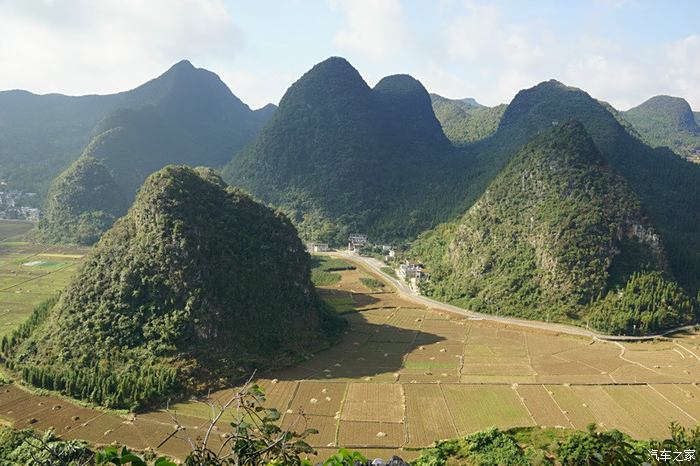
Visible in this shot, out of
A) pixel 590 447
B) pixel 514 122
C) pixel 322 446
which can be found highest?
pixel 514 122

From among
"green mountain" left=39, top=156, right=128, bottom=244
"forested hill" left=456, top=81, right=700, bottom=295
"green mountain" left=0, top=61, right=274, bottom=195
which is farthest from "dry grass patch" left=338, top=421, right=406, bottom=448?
"green mountain" left=0, top=61, right=274, bottom=195

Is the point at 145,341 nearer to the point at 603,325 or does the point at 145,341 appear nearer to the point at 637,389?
the point at 637,389

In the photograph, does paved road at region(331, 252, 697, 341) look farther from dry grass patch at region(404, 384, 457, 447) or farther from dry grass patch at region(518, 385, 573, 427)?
dry grass patch at region(404, 384, 457, 447)

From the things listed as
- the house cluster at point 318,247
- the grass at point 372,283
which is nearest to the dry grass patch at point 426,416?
the grass at point 372,283

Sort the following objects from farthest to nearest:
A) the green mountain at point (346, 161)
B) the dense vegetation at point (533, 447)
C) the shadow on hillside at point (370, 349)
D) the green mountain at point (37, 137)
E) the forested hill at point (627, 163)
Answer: the green mountain at point (37, 137) → the green mountain at point (346, 161) → the forested hill at point (627, 163) → the shadow on hillside at point (370, 349) → the dense vegetation at point (533, 447)

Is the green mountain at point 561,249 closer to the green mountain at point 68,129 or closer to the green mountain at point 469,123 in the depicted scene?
the green mountain at point 469,123

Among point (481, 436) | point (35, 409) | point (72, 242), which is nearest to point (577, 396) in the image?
point (481, 436)
